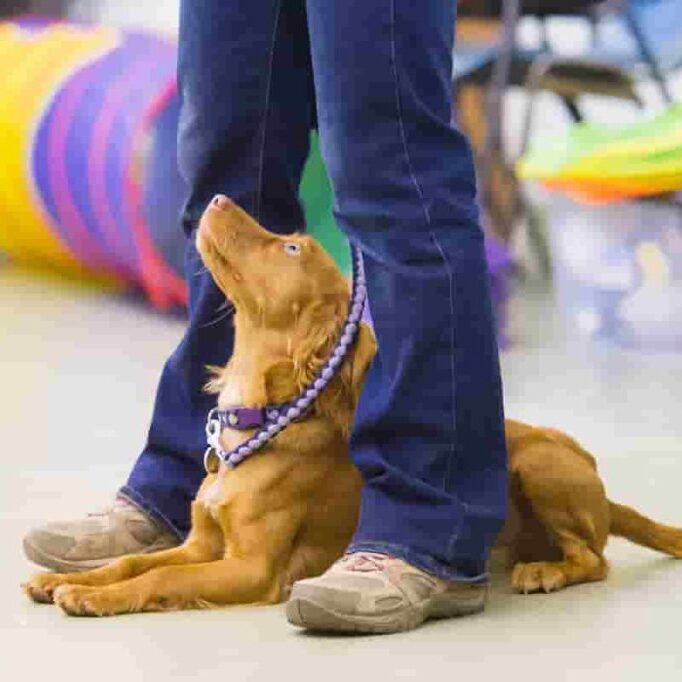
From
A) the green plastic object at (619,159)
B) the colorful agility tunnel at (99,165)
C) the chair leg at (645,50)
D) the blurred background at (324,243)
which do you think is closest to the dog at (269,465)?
the blurred background at (324,243)

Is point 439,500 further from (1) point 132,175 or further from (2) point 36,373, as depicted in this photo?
(1) point 132,175

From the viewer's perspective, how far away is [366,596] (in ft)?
5.93

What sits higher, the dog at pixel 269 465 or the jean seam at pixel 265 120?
the jean seam at pixel 265 120

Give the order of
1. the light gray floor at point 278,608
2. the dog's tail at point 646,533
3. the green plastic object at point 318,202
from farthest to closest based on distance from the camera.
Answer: the green plastic object at point 318,202 → the dog's tail at point 646,533 → the light gray floor at point 278,608

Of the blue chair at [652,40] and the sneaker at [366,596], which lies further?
the blue chair at [652,40]

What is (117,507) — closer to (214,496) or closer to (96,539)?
(96,539)

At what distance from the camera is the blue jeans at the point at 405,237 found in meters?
1.79

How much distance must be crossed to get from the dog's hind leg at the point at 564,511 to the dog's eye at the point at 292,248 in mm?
369

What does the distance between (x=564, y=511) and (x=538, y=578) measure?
0.29 feet

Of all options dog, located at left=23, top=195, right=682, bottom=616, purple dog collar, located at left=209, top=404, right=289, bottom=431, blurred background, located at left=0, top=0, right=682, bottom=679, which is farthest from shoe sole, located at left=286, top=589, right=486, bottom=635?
blurred background, located at left=0, top=0, right=682, bottom=679

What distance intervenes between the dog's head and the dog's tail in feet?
1.41

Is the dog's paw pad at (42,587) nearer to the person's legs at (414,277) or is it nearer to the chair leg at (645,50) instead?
the person's legs at (414,277)

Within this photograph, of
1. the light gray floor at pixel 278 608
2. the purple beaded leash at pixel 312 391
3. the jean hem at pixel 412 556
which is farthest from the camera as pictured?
the purple beaded leash at pixel 312 391

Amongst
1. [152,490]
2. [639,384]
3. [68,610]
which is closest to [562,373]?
[639,384]
